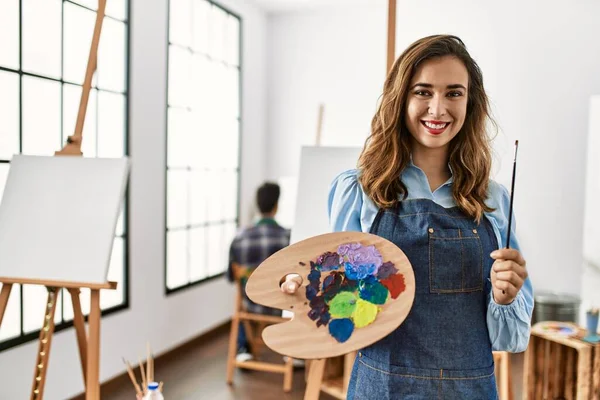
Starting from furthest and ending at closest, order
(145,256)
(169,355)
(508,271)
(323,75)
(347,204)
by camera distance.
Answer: (323,75) → (169,355) → (145,256) → (347,204) → (508,271)

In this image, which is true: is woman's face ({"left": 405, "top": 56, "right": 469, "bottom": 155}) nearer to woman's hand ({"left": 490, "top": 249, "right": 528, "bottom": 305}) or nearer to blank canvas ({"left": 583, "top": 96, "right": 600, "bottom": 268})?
woman's hand ({"left": 490, "top": 249, "right": 528, "bottom": 305})

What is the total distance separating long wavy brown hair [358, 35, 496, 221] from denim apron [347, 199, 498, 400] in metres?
0.07

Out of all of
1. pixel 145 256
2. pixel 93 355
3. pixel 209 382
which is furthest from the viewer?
pixel 145 256

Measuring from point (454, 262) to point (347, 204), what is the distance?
0.29m

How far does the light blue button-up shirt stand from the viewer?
49.8 inches

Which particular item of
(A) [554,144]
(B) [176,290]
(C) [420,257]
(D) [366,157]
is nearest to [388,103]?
(D) [366,157]

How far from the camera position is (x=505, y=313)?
4.11 ft

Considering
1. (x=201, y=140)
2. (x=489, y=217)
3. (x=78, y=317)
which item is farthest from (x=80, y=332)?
Result: (x=201, y=140)

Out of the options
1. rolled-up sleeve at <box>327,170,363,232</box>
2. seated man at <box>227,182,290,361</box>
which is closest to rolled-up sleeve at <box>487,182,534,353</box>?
rolled-up sleeve at <box>327,170,363,232</box>

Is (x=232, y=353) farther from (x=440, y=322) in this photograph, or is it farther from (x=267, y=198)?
(x=440, y=322)

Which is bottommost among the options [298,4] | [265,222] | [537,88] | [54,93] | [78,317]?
[78,317]

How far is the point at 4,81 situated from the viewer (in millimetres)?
2629

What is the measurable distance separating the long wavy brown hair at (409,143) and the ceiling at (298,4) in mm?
3816

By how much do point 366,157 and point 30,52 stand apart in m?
2.16
